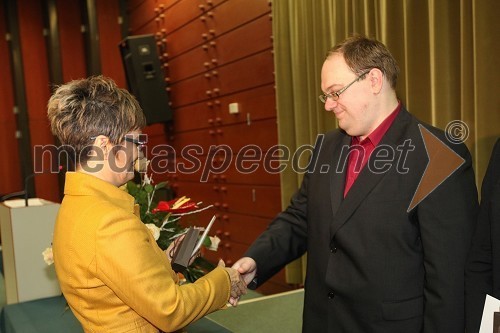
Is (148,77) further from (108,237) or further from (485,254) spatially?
(485,254)

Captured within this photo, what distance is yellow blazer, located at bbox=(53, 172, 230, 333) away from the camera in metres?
1.25

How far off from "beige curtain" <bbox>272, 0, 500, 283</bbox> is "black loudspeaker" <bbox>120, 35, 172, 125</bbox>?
2597 mm

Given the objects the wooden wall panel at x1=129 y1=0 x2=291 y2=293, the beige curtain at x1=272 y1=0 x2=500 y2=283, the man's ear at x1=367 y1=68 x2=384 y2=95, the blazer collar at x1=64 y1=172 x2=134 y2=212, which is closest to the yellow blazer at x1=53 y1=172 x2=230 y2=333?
the blazer collar at x1=64 y1=172 x2=134 y2=212

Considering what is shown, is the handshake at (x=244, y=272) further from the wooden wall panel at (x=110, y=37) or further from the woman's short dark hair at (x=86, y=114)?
the wooden wall panel at (x=110, y=37)

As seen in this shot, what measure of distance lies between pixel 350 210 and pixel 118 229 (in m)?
0.72

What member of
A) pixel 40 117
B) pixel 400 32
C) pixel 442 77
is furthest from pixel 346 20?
pixel 40 117

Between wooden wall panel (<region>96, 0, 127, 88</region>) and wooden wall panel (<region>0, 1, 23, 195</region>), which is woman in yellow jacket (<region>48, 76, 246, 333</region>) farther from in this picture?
wooden wall panel (<region>0, 1, 23, 195</region>)

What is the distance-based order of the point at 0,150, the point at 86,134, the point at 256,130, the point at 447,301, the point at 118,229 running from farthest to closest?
the point at 0,150 → the point at 256,130 → the point at 447,301 → the point at 86,134 → the point at 118,229

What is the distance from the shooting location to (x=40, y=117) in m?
9.12

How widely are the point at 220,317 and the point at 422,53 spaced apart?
6.29 ft

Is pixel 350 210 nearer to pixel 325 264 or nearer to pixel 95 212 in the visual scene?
pixel 325 264

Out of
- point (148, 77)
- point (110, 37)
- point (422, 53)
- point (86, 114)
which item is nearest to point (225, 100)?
point (148, 77)

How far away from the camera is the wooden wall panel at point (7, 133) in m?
8.90

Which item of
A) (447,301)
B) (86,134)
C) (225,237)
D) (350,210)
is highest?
(86,134)
